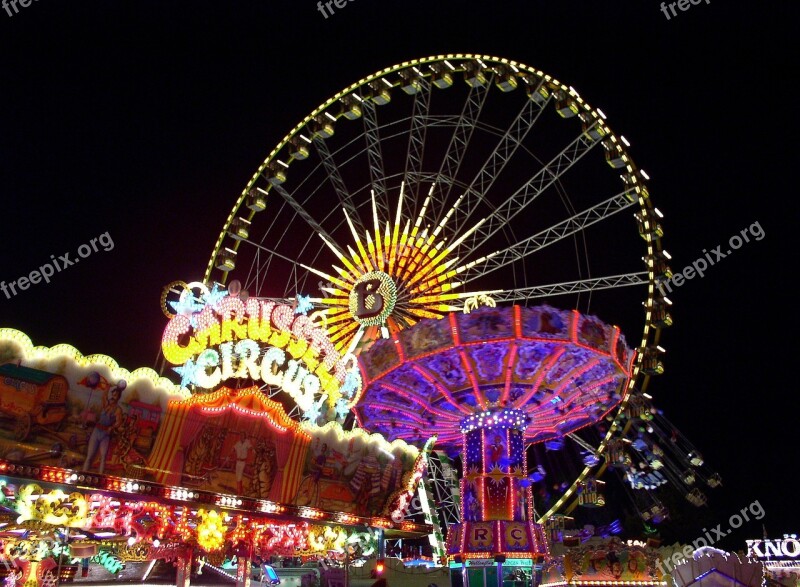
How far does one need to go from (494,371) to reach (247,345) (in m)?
6.64

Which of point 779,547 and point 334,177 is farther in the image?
point 779,547

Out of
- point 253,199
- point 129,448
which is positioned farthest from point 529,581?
point 253,199

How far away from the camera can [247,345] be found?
682 inches

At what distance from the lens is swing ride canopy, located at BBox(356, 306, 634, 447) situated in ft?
59.2

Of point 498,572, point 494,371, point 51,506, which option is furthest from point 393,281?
point 51,506

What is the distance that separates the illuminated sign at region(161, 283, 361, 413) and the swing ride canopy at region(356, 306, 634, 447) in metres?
2.06

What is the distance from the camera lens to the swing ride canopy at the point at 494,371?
18047mm

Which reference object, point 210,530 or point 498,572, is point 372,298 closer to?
point 498,572

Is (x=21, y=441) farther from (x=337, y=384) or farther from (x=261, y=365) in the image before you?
(x=337, y=384)

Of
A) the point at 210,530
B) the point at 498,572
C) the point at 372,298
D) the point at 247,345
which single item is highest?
the point at 372,298

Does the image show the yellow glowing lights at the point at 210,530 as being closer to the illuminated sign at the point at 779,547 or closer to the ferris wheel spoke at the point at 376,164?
the ferris wheel spoke at the point at 376,164

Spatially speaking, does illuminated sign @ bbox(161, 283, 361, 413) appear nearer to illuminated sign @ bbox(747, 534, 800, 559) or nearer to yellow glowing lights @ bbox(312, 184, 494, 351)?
yellow glowing lights @ bbox(312, 184, 494, 351)

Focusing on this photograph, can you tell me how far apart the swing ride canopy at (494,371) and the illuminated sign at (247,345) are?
2056 millimetres

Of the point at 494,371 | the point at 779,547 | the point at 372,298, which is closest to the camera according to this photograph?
the point at 494,371
